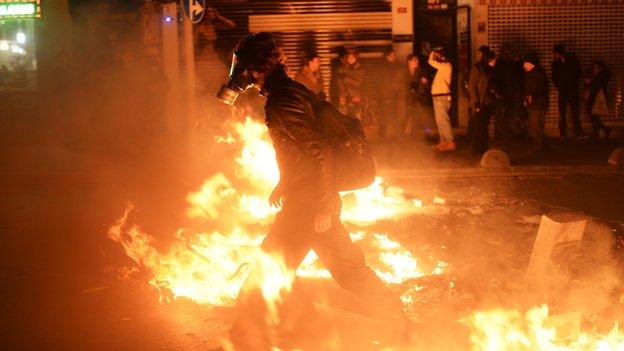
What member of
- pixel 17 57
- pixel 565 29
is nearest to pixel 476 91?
pixel 565 29

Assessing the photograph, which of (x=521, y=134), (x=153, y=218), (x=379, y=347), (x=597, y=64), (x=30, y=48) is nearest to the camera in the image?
(x=379, y=347)

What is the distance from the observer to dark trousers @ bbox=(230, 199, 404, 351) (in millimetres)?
4906

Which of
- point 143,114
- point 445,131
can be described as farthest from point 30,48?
point 445,131

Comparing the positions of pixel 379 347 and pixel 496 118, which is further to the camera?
pixel 496 118

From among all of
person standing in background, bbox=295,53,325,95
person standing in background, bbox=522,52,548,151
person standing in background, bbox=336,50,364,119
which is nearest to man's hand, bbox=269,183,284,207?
person standing in background, bbox=295,53,325,95

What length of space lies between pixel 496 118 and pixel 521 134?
2565 millimetres

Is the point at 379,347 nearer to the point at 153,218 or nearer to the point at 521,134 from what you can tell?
the point at 153,218

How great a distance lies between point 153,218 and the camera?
10109 millimetres

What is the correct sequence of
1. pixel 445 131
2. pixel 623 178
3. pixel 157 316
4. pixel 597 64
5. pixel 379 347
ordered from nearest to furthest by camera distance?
1. pixel 379 347
2. pixel 157 316
3. pixel 623 178
4. pixel 445 131
5. pixel 597 64

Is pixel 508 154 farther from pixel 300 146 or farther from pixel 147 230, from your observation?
pixel 300 146

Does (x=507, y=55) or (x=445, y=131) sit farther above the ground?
(x=507, y=55)

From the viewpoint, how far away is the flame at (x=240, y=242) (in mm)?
6391

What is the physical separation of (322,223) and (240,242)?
2798mm

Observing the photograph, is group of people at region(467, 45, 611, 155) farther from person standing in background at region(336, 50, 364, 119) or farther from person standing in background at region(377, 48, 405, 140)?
person standing in background at region(336, 50, 364, 119)
